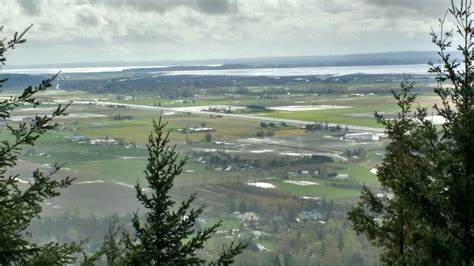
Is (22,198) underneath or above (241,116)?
above

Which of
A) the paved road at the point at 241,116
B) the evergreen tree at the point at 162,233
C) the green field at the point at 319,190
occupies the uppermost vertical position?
the evergreen tree at the point at 162,233

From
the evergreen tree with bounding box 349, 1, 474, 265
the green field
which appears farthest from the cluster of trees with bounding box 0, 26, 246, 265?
the green field

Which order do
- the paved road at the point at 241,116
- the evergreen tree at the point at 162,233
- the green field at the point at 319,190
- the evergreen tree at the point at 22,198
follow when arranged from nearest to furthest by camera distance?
the evergreen tree at the point at 22,198, the evergreen tree at the point at 162,233, the green field at the point at 319,190, the paved road at the point at 241,116

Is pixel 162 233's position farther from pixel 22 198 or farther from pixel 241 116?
pixel 241 116

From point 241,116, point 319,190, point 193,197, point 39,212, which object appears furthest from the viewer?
point 241,116

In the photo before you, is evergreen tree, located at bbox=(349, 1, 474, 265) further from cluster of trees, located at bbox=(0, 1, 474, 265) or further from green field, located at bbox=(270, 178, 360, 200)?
green field, located at bbox=(270, 178, 360, 200)

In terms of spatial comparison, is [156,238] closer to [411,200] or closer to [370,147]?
[411,200]

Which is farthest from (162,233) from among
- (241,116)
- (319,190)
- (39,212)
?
(241,116)

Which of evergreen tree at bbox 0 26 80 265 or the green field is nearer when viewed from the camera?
evergreen tree at bbox 0 26 80 265

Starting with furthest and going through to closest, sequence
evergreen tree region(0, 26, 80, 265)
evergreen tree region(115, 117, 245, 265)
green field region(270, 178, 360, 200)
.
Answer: green field region(270, 178, 360, 200), evergreen tree region(115, 117, 245, 265), evergreen tree region(0, 26, 80, 265)

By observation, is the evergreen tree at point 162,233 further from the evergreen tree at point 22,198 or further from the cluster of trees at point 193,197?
the evergreen tree at point 22,198

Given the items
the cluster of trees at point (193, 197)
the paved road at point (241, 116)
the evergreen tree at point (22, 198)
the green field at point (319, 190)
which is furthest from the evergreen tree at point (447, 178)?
the paved road at point (241, 116)
